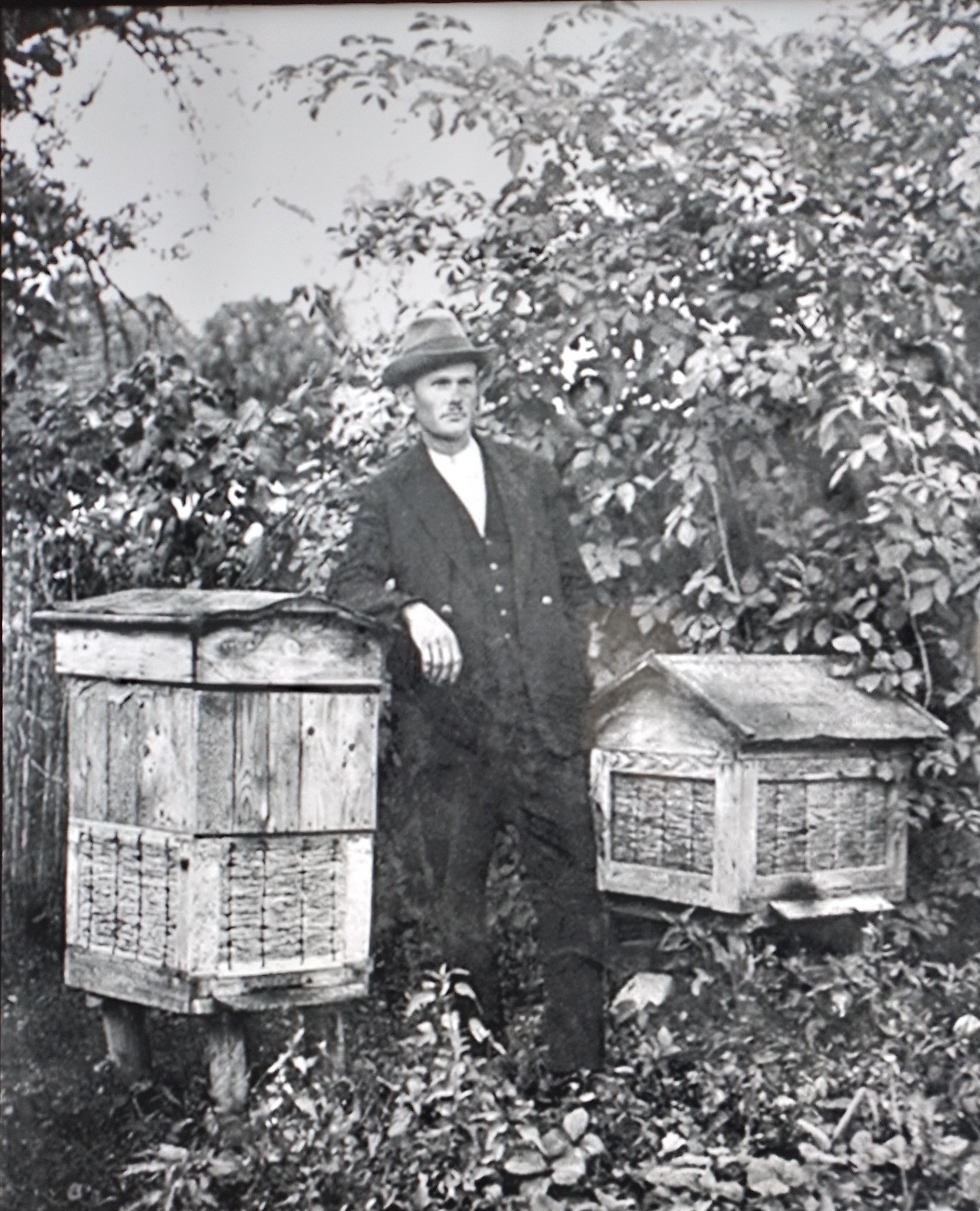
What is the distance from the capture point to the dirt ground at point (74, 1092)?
8.02ft

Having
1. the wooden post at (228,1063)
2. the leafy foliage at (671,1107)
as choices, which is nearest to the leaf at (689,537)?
the leafy foliage at (671,1107)

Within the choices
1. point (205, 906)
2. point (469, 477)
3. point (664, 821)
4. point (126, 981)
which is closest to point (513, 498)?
point (469, 477)

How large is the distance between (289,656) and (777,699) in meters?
0.90

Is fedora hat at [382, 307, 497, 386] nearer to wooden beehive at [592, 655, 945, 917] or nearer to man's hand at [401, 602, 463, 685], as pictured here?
man's hand at [401, 602, 463, 685]

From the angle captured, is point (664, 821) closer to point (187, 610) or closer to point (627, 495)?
point (627, 495)

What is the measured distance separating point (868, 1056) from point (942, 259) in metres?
1.46

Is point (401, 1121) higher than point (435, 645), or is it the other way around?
point (435, 645)

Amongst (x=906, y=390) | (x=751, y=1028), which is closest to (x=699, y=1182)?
(x=751, y=1028)

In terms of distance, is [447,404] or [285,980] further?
[447,404]

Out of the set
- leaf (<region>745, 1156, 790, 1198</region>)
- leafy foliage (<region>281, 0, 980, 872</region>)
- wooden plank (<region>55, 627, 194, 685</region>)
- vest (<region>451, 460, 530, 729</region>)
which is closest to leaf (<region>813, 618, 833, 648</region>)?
leafy foliage (<region>281, 0, 980, 872</region>)

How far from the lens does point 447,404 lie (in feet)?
8.35

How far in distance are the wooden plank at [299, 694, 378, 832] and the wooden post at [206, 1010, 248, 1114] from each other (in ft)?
1.25

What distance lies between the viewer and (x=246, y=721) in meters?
2.41

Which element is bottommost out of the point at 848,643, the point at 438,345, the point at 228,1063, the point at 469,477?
the point at 228,1063
